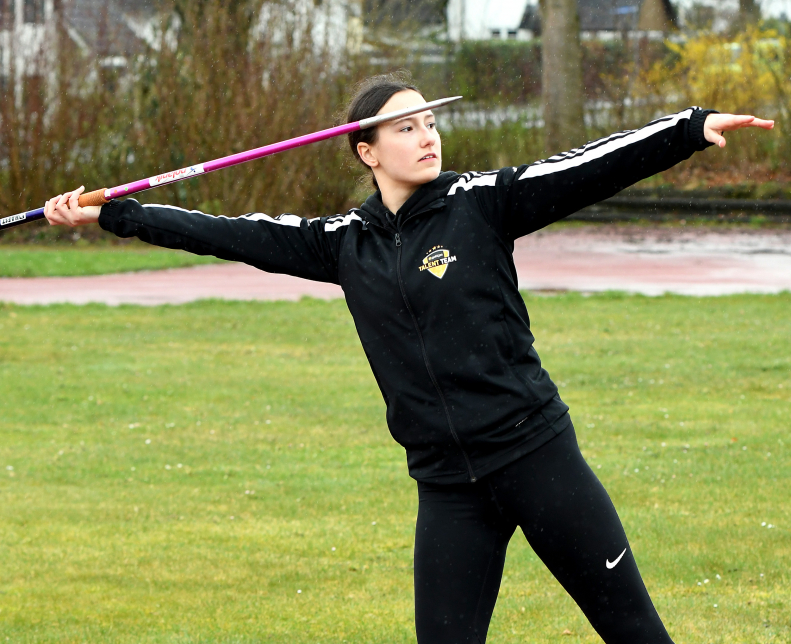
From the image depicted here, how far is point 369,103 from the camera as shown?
349cm

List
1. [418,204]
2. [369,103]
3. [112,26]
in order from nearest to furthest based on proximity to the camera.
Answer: [418,204]
[369,103]
[112,26]

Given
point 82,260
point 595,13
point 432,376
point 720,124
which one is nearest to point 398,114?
point 432,376

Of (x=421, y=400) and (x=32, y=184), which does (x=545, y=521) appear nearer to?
(x=421, y=400)

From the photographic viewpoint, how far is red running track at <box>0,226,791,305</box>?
53.6 ft

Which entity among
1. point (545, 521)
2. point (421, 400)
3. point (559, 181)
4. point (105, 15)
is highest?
point (105, 15)

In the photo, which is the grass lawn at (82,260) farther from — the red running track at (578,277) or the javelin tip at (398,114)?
the javelin tip at (398,114)

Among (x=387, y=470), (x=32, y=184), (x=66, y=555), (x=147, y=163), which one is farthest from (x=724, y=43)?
(x=66, y=555)

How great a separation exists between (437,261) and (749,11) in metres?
27.3

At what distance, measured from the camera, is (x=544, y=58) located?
27.2 metres

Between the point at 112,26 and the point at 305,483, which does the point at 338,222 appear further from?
the point at 112,26

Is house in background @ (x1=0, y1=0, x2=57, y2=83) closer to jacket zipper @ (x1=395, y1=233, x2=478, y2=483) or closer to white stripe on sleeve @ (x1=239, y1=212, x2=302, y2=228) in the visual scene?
white stripe on sleeve @ (x1=239, y1=212, x2=302, y2=228)

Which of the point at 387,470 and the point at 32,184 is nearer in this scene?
the point at 387,470

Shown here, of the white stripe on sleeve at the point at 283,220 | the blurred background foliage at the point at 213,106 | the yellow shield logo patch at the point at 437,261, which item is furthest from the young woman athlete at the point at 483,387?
the blurred background foliage at the point at 213,106

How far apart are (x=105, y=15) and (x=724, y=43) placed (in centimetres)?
1317
